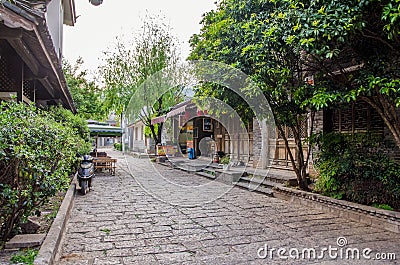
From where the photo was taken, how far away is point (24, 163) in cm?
348

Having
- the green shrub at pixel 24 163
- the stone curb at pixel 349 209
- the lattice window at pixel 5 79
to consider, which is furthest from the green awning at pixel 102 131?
the green shrub at pixel 24 163

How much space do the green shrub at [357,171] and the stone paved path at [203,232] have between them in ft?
2.16

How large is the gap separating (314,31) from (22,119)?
13.1 ft

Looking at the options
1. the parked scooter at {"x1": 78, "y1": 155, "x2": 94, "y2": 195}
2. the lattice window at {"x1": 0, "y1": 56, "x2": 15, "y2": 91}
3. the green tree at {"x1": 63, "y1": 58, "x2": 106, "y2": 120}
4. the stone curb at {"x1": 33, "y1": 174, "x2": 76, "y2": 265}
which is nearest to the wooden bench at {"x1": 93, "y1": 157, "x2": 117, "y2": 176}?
the parked scooter at {"x1": 78, "y1": 155, "x2": 94, "y2": 195}

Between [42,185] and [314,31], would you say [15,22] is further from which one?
[314,31]

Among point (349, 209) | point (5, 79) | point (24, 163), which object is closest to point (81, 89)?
point (5, 79)

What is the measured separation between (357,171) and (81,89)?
2101 centimetres

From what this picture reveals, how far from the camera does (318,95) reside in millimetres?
5137

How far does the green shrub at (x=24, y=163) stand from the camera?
3.33m

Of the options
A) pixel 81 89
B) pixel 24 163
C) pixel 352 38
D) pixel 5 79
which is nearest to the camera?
pixel 24 163

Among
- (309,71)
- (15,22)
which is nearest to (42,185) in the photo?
(15,22)

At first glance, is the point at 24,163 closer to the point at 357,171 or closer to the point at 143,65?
the point at 357,171

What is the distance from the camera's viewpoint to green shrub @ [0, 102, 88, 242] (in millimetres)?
3334

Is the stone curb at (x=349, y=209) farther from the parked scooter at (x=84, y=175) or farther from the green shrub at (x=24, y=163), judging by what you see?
the parked scooter at (x=84, y=175)
